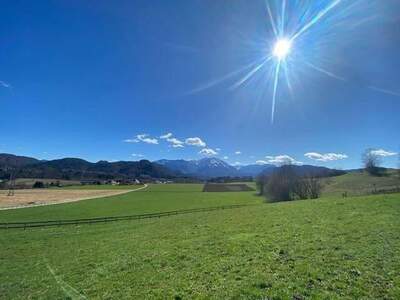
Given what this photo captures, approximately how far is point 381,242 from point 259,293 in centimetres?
800

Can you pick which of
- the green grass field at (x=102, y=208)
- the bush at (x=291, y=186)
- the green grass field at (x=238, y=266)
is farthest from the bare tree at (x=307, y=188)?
the green grass field at (x=238, y=266)

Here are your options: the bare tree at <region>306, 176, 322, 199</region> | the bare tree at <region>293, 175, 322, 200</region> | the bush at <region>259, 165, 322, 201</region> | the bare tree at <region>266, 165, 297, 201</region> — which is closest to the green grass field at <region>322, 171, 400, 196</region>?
the bare tree at <region>306, 176, 322, 199</region>

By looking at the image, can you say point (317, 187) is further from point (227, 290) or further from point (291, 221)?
point (227, 290)

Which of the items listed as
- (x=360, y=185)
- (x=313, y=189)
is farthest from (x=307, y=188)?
(x=360, y=185)

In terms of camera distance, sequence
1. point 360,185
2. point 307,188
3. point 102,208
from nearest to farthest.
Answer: point 102,208
point 307,188
point 360,185

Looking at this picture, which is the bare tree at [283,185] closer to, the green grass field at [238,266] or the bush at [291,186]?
the bush at [291,186]

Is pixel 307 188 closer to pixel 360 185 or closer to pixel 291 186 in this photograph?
pixel 291 186

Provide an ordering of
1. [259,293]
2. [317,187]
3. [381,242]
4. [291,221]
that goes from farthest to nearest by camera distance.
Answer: [317,187] → [291,221] → [381,242] → [259,293]

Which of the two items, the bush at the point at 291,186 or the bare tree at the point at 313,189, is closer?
the bare tree at the point at 313,189

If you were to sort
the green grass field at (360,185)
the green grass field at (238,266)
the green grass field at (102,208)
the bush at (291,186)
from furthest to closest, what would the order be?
the bush at (291,186) → the green grass field at (360,185) → the green grass field at (102,208) → the green grass field at (238,266)

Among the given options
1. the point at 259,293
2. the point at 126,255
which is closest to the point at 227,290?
the point at 259,293

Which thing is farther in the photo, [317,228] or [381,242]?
[317,228]

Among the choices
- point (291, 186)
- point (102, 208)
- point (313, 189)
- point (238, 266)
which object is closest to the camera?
point (238, 266)

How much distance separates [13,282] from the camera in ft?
54.1
